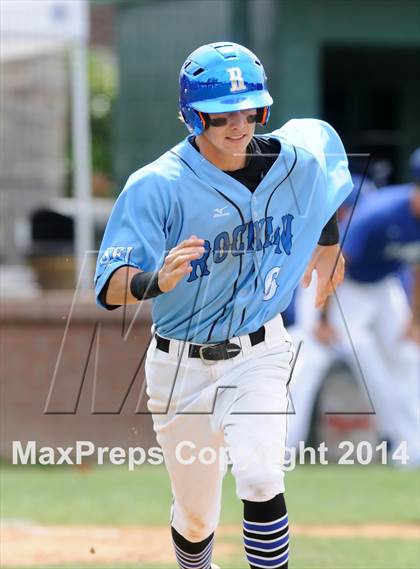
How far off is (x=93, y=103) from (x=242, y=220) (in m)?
20.0

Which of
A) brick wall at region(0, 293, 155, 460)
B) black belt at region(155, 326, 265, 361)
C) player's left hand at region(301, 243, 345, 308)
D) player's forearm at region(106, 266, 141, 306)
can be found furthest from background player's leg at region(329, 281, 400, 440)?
player's forearm at region(106, 266, 141, 306)

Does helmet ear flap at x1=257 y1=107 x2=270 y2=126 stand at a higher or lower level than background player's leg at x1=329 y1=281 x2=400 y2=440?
higher

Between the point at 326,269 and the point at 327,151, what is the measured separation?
480 mm

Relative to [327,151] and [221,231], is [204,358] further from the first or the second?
[327,151]

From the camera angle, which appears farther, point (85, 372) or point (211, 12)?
point (211, 12)

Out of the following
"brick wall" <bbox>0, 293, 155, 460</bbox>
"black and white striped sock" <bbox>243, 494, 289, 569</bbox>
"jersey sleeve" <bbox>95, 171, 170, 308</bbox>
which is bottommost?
"brick wall" <bbox>0, 293, 155, 460</bbox>

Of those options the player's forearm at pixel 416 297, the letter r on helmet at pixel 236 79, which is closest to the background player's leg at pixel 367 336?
the player's forearm at pixel 416 297

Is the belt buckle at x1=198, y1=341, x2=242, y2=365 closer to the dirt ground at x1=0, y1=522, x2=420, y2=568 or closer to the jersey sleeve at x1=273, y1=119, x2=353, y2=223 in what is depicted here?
the jersey sleeve at x1=273, y1=119, x2=353, y2=223

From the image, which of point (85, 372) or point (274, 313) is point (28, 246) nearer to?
point (85, 372)

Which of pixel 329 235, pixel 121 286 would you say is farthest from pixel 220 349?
pixel 329 235

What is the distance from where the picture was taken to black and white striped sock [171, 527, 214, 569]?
5.30 meters

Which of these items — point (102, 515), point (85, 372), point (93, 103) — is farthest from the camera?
point (93, 103)

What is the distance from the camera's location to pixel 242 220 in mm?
4980

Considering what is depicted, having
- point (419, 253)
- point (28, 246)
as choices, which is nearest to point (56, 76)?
point (28, 246)
